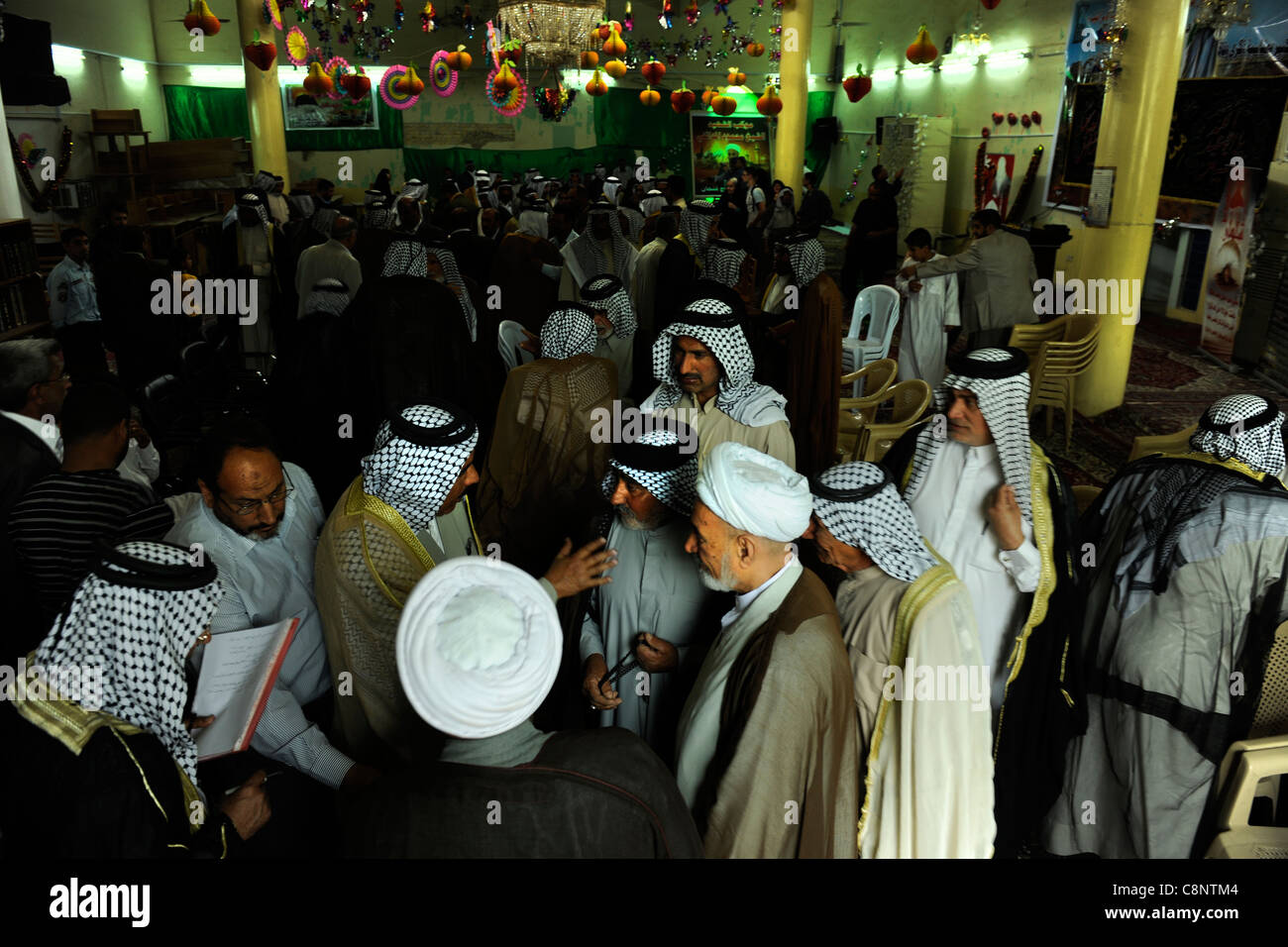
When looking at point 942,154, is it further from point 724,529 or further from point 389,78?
point 724,529

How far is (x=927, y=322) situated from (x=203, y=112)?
1427cm

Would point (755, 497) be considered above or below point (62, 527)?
above

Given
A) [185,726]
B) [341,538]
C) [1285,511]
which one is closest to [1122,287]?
[1285,511]

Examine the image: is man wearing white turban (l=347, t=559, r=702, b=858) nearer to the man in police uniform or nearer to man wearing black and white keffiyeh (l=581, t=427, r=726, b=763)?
man wearing black and white keffiyeh (l=581, t=427, r=726, b=763)

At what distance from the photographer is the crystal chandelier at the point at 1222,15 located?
8367 millimetres

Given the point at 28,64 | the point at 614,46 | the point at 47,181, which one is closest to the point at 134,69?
the point at 47,181

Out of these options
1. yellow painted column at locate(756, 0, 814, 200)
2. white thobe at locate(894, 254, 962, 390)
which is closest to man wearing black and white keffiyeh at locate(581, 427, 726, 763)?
white thobe at locate(894, 254, 962, 390)

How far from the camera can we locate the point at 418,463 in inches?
83.0

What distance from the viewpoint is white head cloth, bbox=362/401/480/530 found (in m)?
2.10

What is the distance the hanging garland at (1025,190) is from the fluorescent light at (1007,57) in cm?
127

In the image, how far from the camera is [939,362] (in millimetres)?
7070

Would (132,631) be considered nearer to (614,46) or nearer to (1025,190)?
(614,46)

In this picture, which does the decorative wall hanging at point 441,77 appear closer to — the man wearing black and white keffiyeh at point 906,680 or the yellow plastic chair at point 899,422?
the yellow plastic chair at point 899,422
